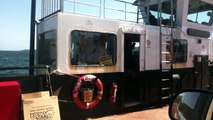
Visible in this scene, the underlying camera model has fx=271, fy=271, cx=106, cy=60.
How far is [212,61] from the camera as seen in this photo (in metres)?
9.57

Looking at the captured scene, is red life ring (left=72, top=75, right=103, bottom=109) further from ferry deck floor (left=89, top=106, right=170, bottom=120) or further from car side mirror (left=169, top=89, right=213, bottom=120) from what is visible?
car side mirror (left=169, top=89, right=213, bottom=120)

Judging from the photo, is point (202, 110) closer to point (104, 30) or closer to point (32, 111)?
point (32, 111)

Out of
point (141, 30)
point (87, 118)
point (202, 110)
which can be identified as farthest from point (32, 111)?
point (141, 30)

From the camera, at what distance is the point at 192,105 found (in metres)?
1.92

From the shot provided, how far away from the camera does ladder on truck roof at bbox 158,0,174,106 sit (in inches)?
315

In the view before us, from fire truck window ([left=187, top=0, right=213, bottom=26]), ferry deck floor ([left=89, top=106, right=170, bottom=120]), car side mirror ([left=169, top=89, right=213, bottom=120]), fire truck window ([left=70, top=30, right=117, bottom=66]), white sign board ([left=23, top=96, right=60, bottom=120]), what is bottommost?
ferry deck floor ([left=89, top=106, right=170, bottom=120])

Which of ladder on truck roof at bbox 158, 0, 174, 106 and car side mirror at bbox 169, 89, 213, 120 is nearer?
car side mirror at bbox 169, 89, 213, 120

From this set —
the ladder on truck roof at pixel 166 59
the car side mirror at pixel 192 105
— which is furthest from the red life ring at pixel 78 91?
the car side mirror at pixel 192 105

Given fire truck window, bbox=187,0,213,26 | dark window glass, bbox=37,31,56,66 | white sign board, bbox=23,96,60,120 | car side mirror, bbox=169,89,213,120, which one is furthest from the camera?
fire truck window, bbox=187,0,213,26

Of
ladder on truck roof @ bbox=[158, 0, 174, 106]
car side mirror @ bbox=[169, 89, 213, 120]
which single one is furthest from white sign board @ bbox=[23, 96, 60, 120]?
ladder on truck roof @ bbox=[158, 0, 174, 106]

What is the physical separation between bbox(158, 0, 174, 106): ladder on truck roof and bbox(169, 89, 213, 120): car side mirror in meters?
5.87

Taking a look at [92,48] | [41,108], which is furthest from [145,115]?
[41,108]

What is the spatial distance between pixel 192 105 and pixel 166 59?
21.3 feet

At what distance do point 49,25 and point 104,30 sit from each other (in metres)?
1.35
